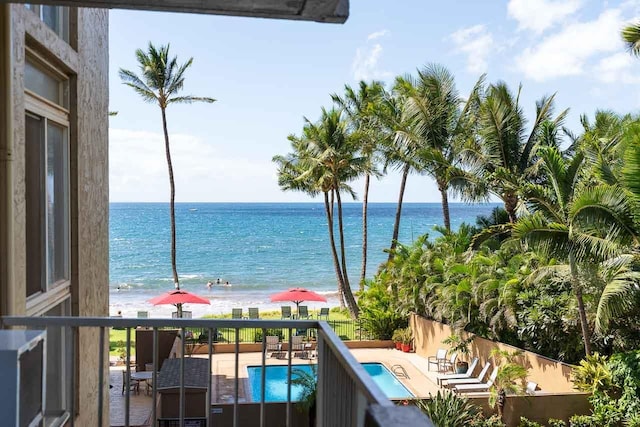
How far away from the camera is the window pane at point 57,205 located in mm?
4500

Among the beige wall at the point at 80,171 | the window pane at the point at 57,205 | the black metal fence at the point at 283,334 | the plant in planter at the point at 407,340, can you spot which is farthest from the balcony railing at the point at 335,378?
the plant in planter at the point at 407,340

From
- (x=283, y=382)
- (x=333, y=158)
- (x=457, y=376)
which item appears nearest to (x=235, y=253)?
(x=333, y=158)

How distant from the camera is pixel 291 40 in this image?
6241 centimetres

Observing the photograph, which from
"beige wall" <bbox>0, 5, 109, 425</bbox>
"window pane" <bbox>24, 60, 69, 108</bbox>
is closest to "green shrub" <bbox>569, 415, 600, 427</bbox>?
"beige wall" <bbox>0, 5, 109, 425</bbox>

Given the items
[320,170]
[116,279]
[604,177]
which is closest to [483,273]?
[604,177]

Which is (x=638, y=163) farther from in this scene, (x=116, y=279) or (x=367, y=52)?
(x=367, y=52)

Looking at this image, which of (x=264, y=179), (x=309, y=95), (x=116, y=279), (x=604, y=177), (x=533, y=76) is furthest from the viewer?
(x=264, y=179)

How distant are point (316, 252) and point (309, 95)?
23.8 m

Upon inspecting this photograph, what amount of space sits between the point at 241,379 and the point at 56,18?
11.8 metres

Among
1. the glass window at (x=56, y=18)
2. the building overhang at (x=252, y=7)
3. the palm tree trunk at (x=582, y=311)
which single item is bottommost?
the palm tree trunk at (x=582, y=311)

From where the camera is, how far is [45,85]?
14.7 feet

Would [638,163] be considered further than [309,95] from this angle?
No

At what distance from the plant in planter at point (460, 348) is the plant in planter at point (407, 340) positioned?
292 centimetres

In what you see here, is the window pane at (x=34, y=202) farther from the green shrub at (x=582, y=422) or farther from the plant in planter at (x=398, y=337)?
the plant in planter at (x=398, y=337)
